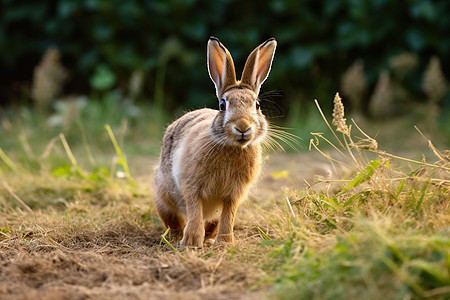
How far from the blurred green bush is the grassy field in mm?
3233

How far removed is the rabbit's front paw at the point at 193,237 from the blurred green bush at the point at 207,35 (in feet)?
13.9

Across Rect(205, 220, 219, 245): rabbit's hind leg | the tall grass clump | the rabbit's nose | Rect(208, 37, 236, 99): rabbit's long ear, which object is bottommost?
Rect(205, 220, 219, 245): rabbit's hind leg

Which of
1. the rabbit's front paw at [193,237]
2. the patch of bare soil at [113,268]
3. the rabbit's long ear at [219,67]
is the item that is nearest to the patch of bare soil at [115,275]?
the patch of bare soil at [113,268]

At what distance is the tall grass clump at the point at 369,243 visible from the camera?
2.21 m

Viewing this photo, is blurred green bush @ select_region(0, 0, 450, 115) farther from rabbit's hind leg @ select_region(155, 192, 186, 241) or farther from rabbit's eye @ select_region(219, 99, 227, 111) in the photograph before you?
rabbit's eye @ select_region(219, 99, 227, 111)

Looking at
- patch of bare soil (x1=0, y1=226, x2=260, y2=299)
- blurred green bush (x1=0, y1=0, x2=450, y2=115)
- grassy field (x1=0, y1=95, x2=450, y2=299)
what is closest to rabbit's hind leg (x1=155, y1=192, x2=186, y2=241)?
grassy field (x1=0, y1=95, x2=450, y2=299)

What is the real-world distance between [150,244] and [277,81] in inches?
185

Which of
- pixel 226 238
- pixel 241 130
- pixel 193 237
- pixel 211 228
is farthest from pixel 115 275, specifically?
pixel 211 228

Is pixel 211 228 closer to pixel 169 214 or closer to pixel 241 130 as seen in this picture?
pixel 169 214

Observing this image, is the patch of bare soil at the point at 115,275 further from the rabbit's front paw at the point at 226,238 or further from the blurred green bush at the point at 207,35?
the blurred green bush at the point at 207,35

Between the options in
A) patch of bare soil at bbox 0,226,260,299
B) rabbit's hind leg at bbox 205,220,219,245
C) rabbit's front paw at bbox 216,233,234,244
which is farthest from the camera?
rabbit's hind leg at bbox 205,220,219,245

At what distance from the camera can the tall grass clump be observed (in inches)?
86.9

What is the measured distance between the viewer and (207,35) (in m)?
8.02

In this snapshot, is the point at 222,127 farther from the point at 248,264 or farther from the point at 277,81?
the point at 277,81
